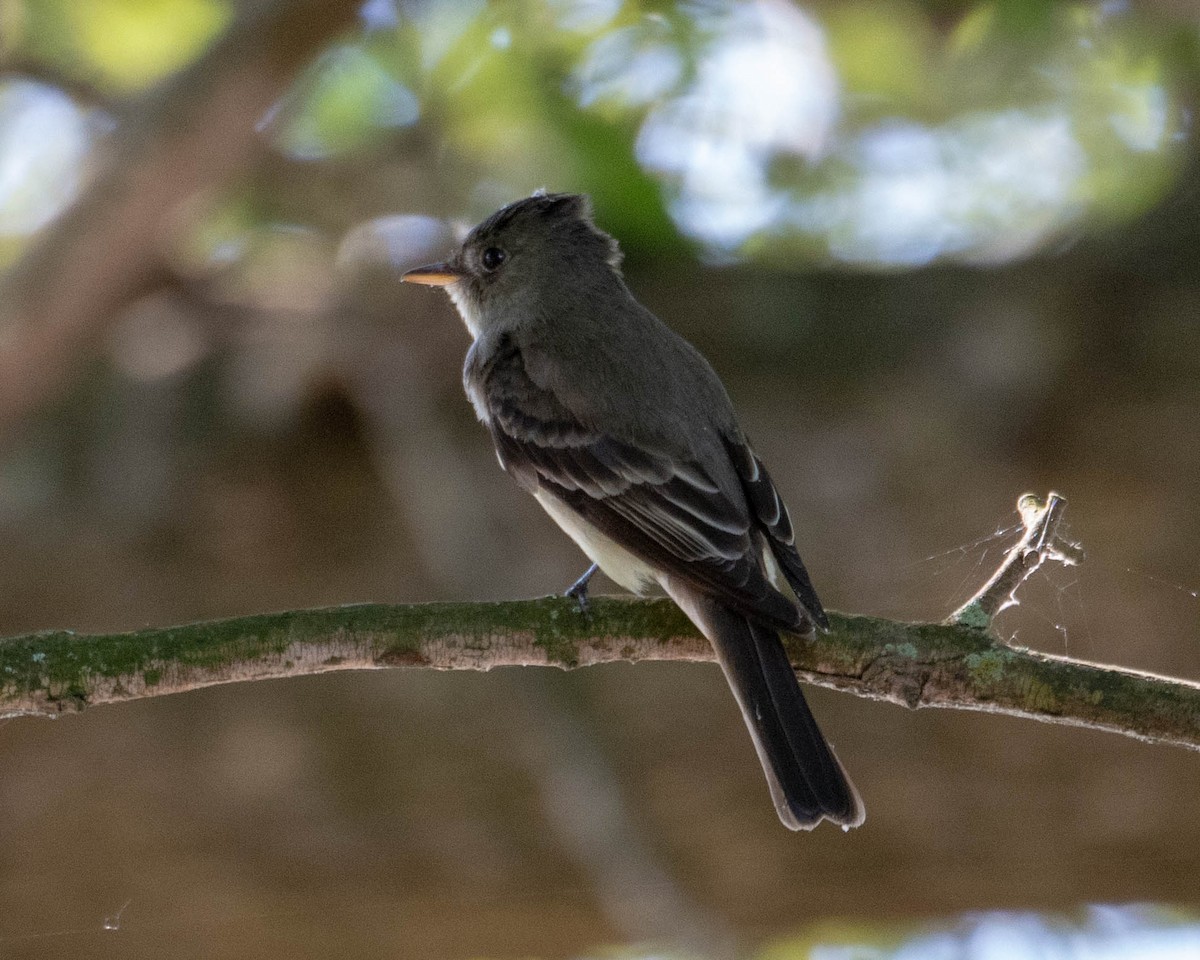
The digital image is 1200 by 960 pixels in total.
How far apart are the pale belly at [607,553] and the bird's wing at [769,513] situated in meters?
0.27

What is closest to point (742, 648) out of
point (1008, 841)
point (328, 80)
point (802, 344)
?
point (1008, 841)

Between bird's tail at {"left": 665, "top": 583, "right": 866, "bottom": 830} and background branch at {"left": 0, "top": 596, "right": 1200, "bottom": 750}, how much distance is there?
14 cm

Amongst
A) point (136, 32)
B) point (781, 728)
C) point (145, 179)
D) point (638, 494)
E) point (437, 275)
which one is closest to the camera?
point (781, 728)

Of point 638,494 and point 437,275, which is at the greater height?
point 437,275

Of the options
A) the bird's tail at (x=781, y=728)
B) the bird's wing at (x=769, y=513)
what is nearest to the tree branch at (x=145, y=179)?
the bird's wing at (x=769, y=513)

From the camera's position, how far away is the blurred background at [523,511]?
3.96 metres

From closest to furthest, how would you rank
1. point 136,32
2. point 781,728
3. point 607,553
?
point 781,728, point 607,553, point 136,32

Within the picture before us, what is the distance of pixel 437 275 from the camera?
4105mm

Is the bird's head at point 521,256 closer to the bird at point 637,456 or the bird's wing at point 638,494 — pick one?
the bird at point 637,456

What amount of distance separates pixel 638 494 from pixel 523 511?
1.38 m

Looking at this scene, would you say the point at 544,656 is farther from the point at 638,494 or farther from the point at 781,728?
the point at 638,494

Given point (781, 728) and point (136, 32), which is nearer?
point (781, 728)

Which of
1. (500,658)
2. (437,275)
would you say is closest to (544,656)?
(500,658)

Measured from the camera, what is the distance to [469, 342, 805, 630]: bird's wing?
287 cm
